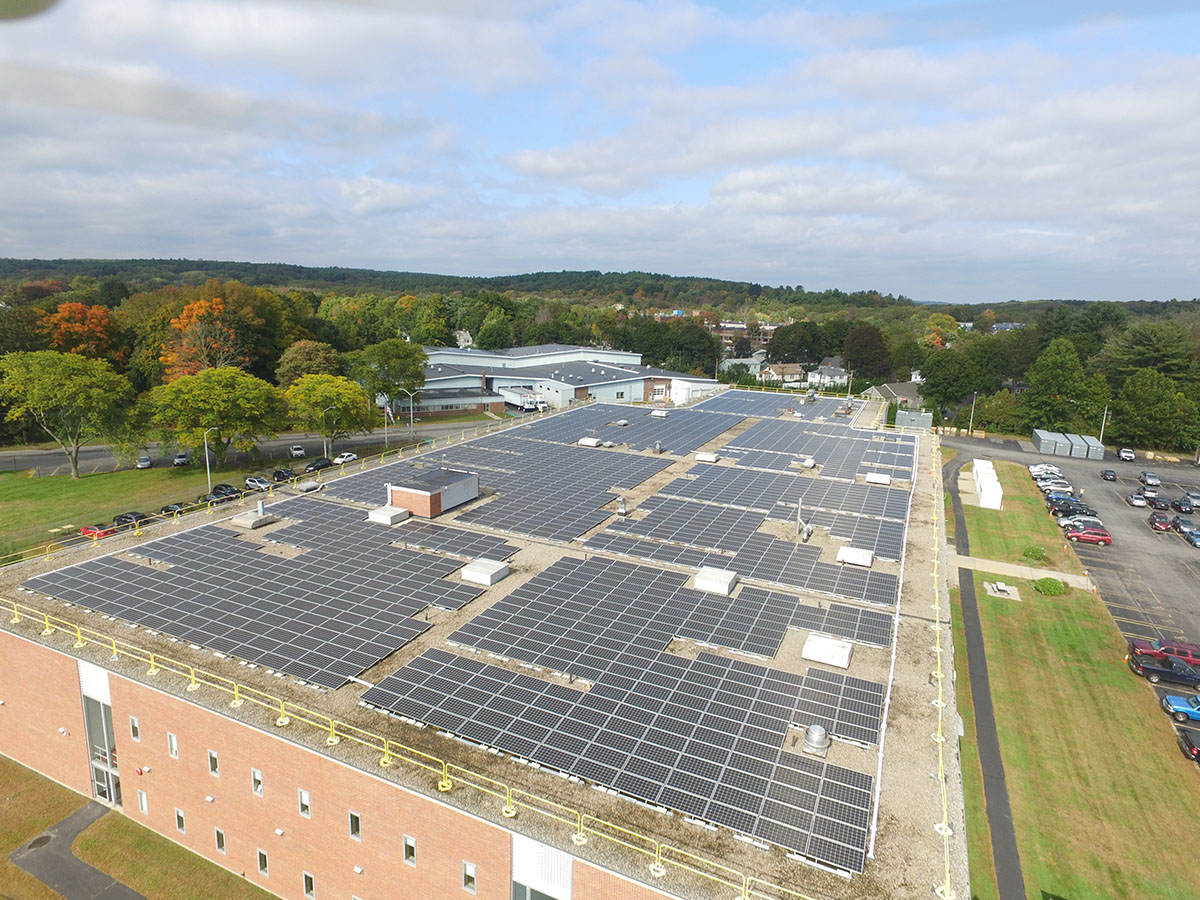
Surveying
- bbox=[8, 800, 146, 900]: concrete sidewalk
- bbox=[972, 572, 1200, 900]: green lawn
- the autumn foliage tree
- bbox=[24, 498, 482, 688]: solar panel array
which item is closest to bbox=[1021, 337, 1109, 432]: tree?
bbox=[972, 572, 1200, 900]: green lawn

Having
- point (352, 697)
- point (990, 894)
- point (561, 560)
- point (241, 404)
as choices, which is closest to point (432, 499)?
point (561, 560)

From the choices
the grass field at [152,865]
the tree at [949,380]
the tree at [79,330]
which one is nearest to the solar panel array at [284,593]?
the grass field at [152,865]

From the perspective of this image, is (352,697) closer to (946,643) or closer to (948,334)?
(946,643)

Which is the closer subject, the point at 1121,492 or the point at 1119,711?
the point at 1119,711

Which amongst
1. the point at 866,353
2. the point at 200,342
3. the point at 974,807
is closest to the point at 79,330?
the point at 200,342

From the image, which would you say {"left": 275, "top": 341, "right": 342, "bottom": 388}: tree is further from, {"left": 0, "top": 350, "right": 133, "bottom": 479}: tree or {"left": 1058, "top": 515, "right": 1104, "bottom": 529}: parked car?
{"left": 1058, "top": 515, "right": 1104, "bottom": 529}: parked car

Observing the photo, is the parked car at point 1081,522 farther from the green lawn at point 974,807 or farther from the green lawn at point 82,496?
the green lawn at point 82,496
